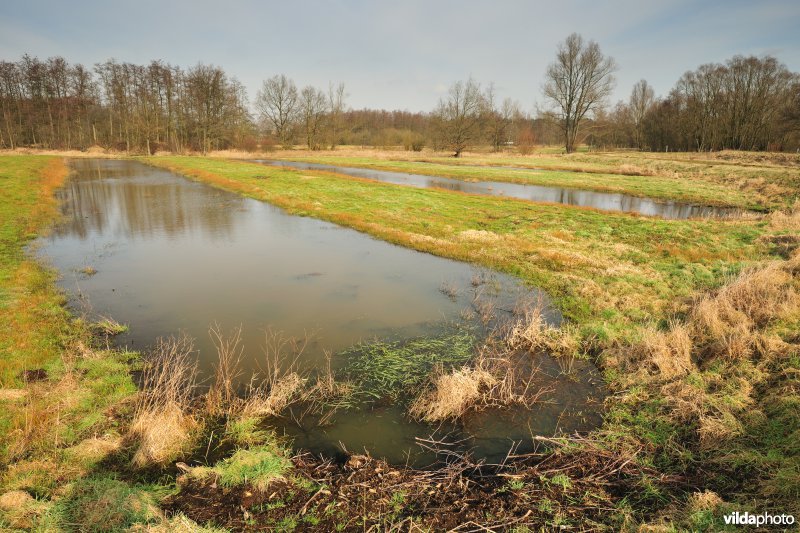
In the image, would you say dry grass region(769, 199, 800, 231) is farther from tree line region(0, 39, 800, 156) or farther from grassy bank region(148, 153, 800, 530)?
tree line region(0, 39, 800, 156)

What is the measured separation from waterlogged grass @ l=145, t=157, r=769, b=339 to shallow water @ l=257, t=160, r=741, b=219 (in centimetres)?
428

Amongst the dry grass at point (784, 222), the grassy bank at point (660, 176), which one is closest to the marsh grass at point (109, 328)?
the dry grass at point (784, 222)

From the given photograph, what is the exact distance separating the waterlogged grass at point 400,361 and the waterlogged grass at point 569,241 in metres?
3.36

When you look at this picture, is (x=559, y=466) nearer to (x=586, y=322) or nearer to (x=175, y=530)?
(x=175, y=530)

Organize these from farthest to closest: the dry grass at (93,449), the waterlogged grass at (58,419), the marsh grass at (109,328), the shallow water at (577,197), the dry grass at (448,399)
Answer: the shallow water at (577,197)
the marsh grass at (109,328)
the dry grass at (448,399)
the dry grass at (93,449)
the waterlogged grass at (58,419)

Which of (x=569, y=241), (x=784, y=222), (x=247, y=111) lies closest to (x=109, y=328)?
(x=569, y=241)

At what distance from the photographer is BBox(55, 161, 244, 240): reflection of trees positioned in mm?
19328

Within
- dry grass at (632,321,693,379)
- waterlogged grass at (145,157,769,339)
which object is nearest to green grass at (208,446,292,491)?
dry grass at (632,321,693,379)

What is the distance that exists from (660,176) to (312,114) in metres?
62.4

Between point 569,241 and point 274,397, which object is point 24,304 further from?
point 569,241

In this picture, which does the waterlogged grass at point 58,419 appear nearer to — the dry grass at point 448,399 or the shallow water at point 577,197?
the dry grass at point 448,399

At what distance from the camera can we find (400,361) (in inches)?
325

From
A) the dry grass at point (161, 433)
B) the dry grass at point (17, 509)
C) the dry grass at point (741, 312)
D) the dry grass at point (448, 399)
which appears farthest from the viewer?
the dry grass at point (741, 312)

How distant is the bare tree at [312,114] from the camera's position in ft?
260
